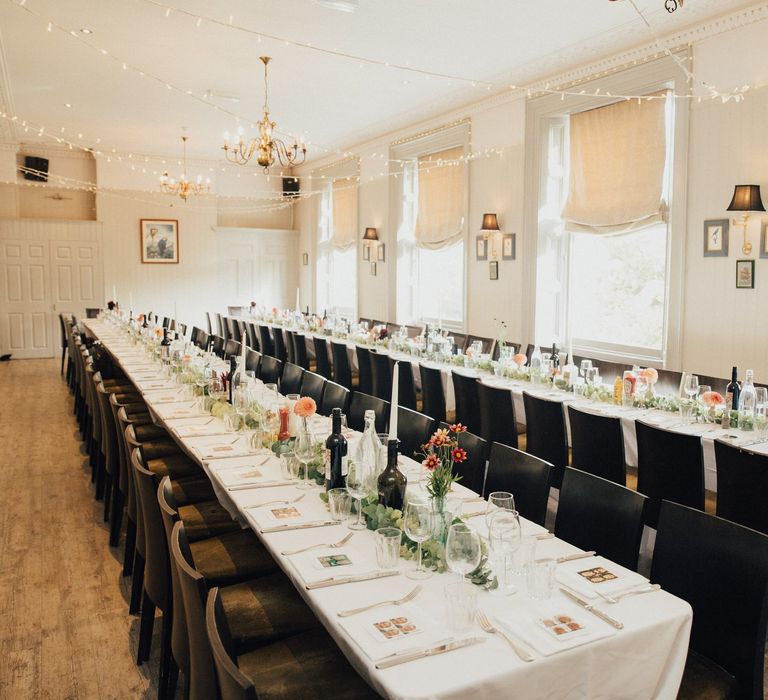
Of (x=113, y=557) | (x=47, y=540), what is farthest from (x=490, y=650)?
(x=47, y=540)

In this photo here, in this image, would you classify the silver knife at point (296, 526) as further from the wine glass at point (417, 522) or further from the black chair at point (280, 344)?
the black chair at point (280, 344)

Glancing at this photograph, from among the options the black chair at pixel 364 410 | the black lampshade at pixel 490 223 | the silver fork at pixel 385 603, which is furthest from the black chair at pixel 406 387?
the silver fork at pixel 385 603

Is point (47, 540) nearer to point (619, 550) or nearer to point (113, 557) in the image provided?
point (113, 557)

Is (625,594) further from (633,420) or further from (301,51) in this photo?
(301,51)

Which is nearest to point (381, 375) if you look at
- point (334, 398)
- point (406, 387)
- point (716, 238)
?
point (406, 387)

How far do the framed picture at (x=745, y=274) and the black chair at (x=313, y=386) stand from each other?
378 centimetres

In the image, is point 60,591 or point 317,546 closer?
point 317,546

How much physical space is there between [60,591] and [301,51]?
5.89m

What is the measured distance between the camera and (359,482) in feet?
9.06

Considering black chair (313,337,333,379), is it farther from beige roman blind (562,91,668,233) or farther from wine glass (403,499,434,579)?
wine glass (403,499,434,579)

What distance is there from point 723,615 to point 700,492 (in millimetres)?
1347

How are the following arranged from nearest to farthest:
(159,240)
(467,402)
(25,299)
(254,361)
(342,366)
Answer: (467,402)
(254,361)
(342,366)
(25,299)
(159,240)

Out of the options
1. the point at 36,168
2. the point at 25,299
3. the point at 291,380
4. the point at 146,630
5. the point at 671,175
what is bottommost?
the point at 146,630

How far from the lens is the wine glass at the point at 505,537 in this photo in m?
2.15
